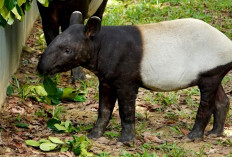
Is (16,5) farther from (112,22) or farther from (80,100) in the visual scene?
(112,22)

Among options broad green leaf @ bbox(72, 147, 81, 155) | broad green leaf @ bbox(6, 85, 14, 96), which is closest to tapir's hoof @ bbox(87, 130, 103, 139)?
broad green leaf @ bbox(72, 147, 81, 155)

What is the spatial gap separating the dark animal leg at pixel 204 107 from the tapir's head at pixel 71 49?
1.22 metres

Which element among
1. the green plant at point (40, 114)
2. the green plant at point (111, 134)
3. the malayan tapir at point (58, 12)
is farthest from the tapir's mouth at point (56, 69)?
the malayan tapir at point (58, 12)

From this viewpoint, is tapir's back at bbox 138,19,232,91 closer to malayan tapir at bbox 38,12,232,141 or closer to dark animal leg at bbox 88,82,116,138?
malayan tapir at bbox 38,12,232,141

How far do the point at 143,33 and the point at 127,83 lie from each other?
1.77 feet

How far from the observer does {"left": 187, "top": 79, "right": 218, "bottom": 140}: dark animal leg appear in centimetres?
507

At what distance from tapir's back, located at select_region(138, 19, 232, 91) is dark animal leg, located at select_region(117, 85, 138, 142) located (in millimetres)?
193

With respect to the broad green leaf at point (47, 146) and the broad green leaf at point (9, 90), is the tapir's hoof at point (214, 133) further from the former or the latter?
the broad green leaf at point (9, 90)

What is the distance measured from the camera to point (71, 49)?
15.7 feet

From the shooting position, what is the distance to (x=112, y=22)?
1010cm

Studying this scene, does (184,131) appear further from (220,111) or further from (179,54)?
(179,54)

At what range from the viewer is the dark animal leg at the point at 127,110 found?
500 centimetres

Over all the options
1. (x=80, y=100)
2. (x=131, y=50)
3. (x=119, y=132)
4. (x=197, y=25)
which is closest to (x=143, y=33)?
(x=131, y=50)

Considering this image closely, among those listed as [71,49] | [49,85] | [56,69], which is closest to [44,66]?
[56,69]
